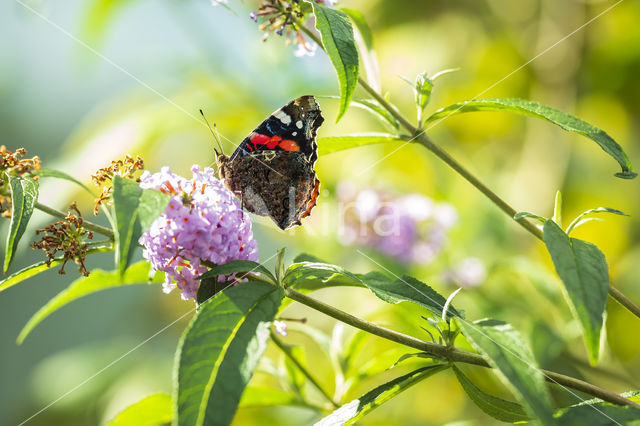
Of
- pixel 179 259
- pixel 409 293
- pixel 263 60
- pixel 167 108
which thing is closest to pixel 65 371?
pixel 167 108

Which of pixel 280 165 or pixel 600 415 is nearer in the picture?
pixel 600 415

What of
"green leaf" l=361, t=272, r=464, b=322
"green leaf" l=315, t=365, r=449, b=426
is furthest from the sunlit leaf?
"green leaf" l=315, t=365, r=449, b=426

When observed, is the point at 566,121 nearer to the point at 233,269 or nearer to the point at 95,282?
the point at 233,269

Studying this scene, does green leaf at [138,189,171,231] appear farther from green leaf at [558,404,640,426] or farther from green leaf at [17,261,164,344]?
green leaf at [558,404,640,426]

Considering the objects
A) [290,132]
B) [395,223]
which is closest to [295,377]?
[290,132]

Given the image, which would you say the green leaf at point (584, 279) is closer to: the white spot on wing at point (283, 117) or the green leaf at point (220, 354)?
the green leaf at point (220, 354)

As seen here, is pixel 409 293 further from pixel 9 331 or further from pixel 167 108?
pixel 9 331

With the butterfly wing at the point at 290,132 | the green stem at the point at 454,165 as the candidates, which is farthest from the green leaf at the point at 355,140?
the butterfly wing at the point at 290,132
